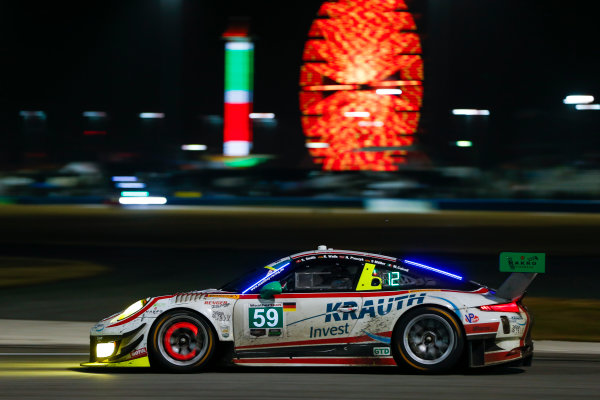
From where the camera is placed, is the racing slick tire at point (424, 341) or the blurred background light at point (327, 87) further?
the blurred background light at point (327, 87)

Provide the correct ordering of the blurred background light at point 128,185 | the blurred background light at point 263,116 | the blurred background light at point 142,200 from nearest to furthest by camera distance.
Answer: the blurred background light at point 142,200
the blurred background light at point 128,185
the blurred background light at point 263,116

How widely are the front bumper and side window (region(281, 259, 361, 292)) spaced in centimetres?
126

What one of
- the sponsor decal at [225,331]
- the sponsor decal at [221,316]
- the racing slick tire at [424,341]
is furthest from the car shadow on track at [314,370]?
the sponsor decal at [221,316]

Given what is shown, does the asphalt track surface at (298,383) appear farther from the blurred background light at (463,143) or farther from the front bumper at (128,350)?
the blurred background light at (463,143)

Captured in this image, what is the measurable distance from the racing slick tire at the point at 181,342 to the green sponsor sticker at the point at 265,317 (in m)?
0.34

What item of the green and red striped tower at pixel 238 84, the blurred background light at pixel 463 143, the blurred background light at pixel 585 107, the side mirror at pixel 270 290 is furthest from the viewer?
the blurred background light at pixel 463 143

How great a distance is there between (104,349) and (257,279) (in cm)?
140

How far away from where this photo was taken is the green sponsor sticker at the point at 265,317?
737 cm

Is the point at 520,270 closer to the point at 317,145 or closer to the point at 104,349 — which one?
the point at 104,349

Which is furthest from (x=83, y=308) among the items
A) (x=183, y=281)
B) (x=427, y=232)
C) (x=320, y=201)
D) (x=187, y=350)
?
(x=320, y=201)

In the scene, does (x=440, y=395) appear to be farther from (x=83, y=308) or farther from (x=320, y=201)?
(x=320, y=201)

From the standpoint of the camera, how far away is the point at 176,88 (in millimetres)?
48781

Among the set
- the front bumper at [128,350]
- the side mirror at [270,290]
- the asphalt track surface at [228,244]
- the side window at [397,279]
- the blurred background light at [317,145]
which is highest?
the blurred background light at [317,145]

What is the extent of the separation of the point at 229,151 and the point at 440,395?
66.0 m
